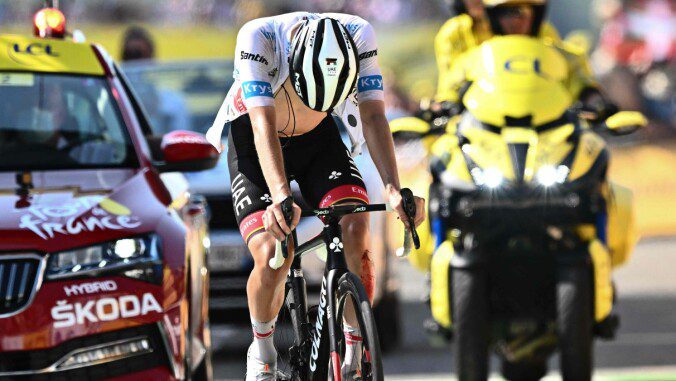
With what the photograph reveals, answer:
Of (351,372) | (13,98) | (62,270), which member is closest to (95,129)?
(13,98)

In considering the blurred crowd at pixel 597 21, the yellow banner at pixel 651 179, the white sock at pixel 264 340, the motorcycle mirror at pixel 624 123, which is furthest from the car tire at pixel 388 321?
the yellow banner at pixel 651 179

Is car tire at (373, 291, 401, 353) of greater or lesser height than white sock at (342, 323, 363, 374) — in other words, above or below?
below

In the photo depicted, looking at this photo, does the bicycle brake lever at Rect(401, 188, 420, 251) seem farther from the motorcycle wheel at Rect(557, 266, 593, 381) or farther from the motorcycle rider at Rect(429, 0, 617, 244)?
the motorcycle rider at Rect(429, 0, 617, 244)

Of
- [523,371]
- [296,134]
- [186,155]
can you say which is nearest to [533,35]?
[523,371]

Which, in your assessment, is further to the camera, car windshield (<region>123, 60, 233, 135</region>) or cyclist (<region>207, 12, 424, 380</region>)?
car windshield (<region>123, 60, 233, 135</region>)

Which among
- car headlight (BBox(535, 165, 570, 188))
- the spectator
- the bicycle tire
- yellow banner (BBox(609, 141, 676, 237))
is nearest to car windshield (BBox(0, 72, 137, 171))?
the bicycle tire

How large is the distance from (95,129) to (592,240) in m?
2.39

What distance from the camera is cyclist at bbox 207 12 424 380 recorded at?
18.4 feet

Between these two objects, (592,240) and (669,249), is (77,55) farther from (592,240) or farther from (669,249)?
(669,249)

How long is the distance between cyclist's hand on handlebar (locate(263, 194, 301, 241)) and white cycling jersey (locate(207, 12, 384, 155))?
0.49 meters

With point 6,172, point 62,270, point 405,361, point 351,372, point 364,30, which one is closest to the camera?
point 351,372

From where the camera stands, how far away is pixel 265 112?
5.76 meters

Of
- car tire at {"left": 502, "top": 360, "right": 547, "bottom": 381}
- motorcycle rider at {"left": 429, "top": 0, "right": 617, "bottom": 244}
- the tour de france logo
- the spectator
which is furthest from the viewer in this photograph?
the spectator

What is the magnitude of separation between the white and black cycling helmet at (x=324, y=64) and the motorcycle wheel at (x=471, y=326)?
7.85ft
